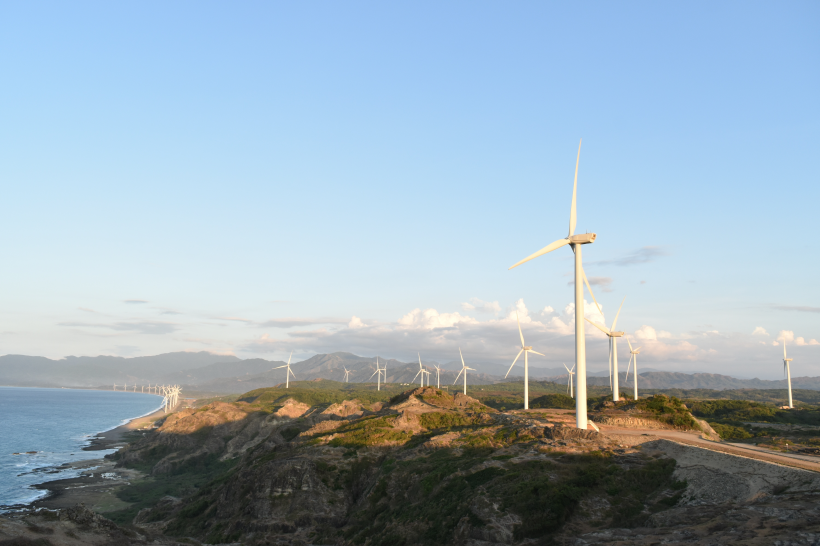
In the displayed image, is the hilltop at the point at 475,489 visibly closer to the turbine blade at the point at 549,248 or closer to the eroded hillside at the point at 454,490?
the eroded hillside at the point at 454,490

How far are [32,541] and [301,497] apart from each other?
116ft

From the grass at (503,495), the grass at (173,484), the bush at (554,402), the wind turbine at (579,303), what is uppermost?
the wind turbine at (579,303)

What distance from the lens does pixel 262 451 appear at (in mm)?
106938

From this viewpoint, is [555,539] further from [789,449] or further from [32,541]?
[32,541]

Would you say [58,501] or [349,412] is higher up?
[349,412]

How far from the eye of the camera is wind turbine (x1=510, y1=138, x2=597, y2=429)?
5788 centimetres

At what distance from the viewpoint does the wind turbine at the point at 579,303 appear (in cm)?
5788

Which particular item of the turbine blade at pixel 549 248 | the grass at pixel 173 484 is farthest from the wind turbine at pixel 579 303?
the grass at pixel 173 484

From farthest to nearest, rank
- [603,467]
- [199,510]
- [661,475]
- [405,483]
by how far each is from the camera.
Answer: [199,510] < [405,483] < [603,467] < [661,475]

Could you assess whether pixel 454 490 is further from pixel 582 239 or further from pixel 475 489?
pixel 582 239

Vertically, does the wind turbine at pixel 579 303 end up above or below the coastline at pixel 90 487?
above

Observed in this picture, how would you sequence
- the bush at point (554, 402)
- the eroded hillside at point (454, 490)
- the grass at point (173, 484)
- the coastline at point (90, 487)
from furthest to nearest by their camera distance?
the bush at point (554, 402), the coastline at point (90, 487), the grass at point (173, 484), the eroded hillside at point (454, 490)

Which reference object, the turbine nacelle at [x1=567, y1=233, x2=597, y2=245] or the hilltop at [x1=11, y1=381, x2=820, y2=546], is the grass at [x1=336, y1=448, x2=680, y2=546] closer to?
the hilltop at [x1=11, y1=381, x2=820, y2=546]

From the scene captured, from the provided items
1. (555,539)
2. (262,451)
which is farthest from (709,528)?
(262,451)
